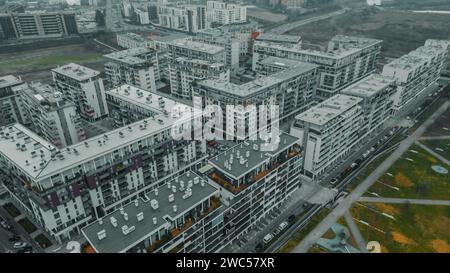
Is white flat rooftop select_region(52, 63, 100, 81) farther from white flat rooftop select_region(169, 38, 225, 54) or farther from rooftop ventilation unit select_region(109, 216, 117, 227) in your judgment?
rooftop ventilation unit select_region(109, 216, 117, 227)

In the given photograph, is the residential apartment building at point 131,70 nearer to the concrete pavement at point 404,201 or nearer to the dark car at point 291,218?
the dark car at point 291,218

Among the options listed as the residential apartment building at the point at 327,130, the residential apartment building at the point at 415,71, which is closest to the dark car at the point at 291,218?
the residential apartment building at the point at 327,130

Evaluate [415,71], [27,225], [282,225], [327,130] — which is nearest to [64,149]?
[27,225]

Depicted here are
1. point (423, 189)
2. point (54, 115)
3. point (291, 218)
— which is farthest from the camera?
point (54, 115)

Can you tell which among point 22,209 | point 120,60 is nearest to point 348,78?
point 120,60

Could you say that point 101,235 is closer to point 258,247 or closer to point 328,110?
point 258,247
